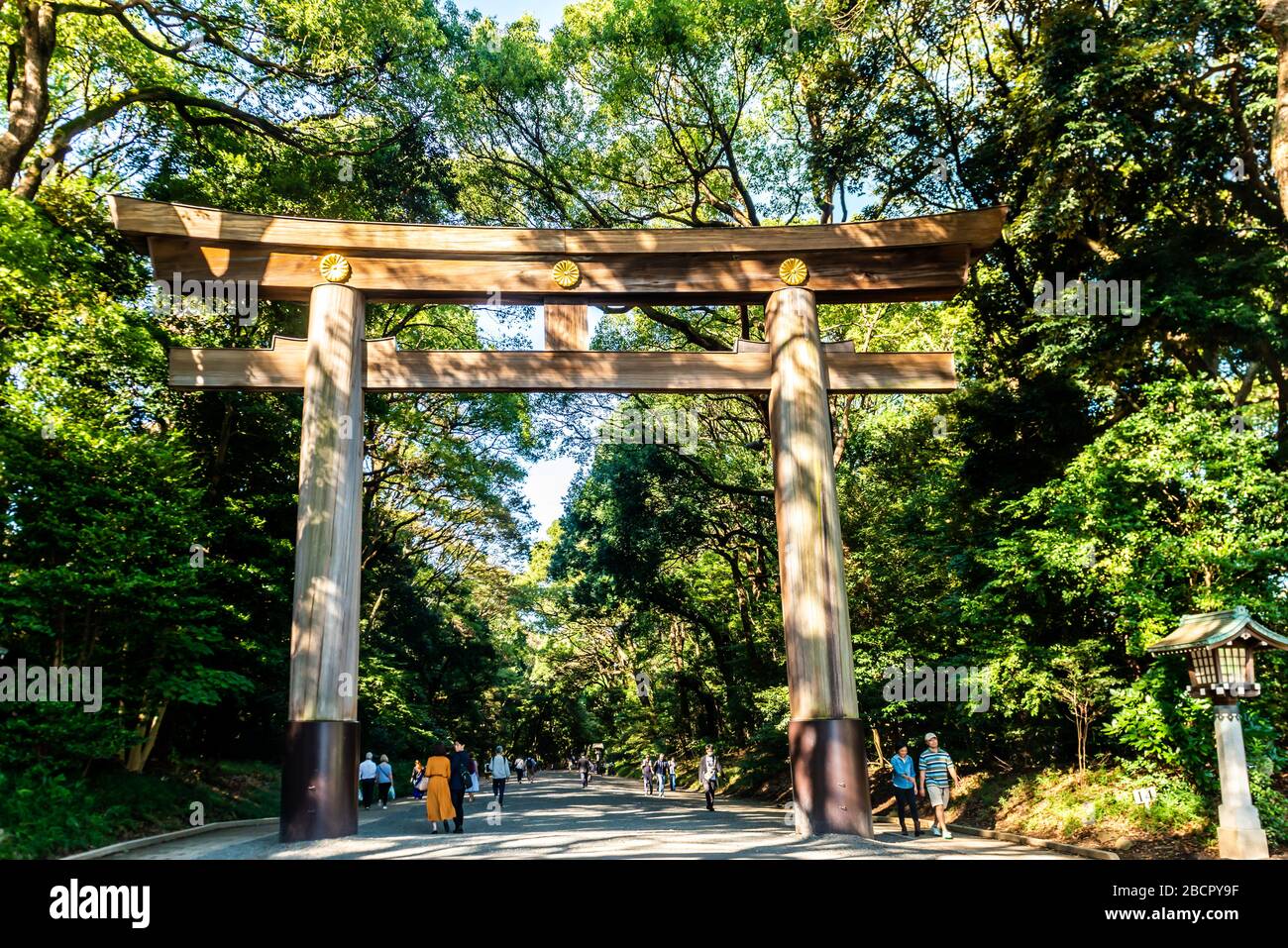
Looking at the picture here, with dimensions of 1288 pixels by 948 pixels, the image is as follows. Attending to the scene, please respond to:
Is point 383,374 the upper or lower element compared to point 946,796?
upper

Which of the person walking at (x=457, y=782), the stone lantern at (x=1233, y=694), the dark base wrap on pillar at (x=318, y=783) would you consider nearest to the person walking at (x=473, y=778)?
the person walking at (x=457, y=782)

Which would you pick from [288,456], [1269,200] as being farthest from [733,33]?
[288,456]

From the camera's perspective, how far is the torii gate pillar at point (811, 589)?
27.1 ft

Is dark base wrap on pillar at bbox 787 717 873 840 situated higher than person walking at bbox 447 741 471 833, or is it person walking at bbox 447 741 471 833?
dark base wrap on pillar at bbox 787 717 873 840

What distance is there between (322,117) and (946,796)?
1584 centimetres

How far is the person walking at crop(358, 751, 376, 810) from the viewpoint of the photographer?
19.0 meters

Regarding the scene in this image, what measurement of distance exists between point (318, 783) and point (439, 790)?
13.8 ft

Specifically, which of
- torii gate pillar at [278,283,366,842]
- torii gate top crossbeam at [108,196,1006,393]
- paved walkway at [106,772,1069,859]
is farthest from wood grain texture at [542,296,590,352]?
paved walkway at [106,772,1069,859]

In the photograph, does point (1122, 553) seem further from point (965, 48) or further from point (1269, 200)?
point (965, 48)

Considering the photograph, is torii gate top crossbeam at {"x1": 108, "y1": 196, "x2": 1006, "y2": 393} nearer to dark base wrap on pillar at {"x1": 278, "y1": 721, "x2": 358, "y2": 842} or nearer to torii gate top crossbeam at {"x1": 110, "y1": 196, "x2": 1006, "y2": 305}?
torii gate top crossbeam at {"x1": 110, "y1": 196, "x2": 1006, "y2": 305}

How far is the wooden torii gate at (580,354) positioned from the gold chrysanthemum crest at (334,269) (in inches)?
0.7

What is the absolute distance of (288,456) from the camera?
58.0ft

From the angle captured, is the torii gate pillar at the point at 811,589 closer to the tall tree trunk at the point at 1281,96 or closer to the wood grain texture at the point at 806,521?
the wood grain texture at the point at 806,521

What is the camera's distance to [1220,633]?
9.24m
